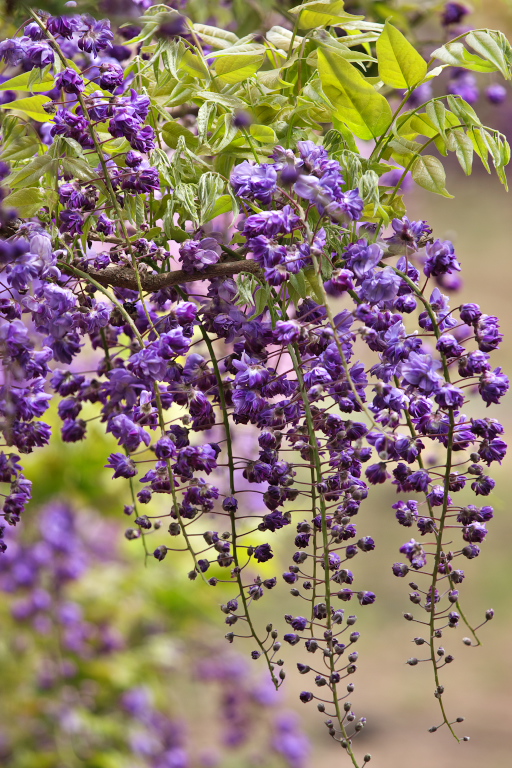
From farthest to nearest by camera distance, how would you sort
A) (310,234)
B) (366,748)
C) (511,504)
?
(511,504)
(366,748)
(310,234)

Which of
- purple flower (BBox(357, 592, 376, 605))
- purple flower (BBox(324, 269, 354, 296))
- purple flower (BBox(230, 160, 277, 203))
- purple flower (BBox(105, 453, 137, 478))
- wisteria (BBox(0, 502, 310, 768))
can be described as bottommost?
wisteria (BBox(0, 502, 310, 768))

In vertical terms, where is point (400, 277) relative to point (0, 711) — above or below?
above

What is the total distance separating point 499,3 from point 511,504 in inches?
139

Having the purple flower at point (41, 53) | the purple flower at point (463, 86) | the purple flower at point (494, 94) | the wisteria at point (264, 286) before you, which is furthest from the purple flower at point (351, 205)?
the purple flower at point (494, 94)

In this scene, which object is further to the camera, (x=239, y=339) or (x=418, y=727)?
(x=418, y=727)

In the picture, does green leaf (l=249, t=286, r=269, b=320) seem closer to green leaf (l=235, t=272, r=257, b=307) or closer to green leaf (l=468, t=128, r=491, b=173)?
green leaf (l=235, t=272, r=257, b=307)

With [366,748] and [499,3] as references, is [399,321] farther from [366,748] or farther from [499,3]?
[366,748]

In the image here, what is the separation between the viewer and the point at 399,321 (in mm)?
468

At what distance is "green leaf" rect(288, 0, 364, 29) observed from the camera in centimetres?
53

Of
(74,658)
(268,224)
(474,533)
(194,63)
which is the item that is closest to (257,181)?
(268,224)

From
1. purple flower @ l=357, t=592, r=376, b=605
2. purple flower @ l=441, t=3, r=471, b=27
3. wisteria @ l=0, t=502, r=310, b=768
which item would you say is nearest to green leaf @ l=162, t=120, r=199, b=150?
purple flower @ l=357, t=592, r=376, b=605

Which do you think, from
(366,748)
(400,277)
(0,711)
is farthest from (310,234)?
(366,748)

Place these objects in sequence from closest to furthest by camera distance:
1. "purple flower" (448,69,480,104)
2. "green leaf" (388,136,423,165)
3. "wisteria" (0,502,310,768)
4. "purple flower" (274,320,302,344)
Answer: "purple flower" (274,320,302,344) → "green leaf" (388,136,423,165) → "purple flower" (448,69,480,104) → "wisteria" (0,502,310,768)

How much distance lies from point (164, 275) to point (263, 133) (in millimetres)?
115
